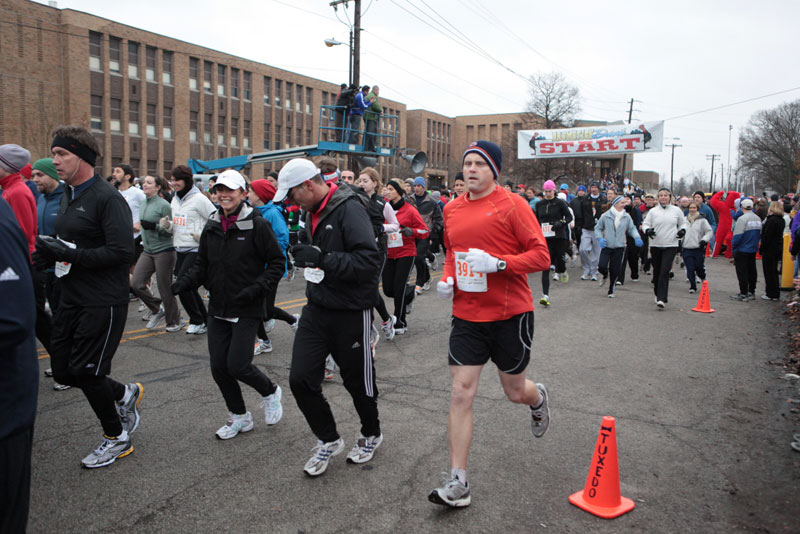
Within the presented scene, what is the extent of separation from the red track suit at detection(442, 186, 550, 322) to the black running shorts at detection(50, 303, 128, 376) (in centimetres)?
229

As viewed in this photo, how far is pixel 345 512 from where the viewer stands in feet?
10.8

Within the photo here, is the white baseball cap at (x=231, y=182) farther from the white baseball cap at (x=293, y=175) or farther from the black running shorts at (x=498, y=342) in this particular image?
the black running shorts at (x=498, y=342)

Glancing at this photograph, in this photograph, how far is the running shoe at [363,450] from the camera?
389cm

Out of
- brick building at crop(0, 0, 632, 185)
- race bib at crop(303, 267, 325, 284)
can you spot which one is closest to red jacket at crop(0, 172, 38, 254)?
race bib at crop(303, 267, 325, 284)

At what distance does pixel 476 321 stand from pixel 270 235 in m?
1.72

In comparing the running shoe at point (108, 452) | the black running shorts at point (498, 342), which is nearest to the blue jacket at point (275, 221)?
the running shoe at point (108, 452)

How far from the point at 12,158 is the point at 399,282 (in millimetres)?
4507

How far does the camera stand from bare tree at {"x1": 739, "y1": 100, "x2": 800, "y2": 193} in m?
60.2

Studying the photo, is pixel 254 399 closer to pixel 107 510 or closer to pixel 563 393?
pixel 107 510

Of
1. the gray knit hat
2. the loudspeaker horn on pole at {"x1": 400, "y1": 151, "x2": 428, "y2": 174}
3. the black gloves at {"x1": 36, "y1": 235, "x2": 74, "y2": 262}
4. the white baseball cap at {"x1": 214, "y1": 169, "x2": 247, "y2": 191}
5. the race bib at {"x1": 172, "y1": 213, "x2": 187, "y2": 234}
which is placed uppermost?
the loudspeaker horn on pole at {"x1": 400, "y1": 151, "x2": 428, "y2": 174}

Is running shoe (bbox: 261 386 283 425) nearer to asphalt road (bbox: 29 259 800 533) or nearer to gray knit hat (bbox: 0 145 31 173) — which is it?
asphalt road (bbox: 29 259 800 533)

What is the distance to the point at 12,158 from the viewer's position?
468 centimetres

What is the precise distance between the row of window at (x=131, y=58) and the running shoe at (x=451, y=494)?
43935 mm

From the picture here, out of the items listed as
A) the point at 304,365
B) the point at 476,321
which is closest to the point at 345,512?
the point at 304,365
